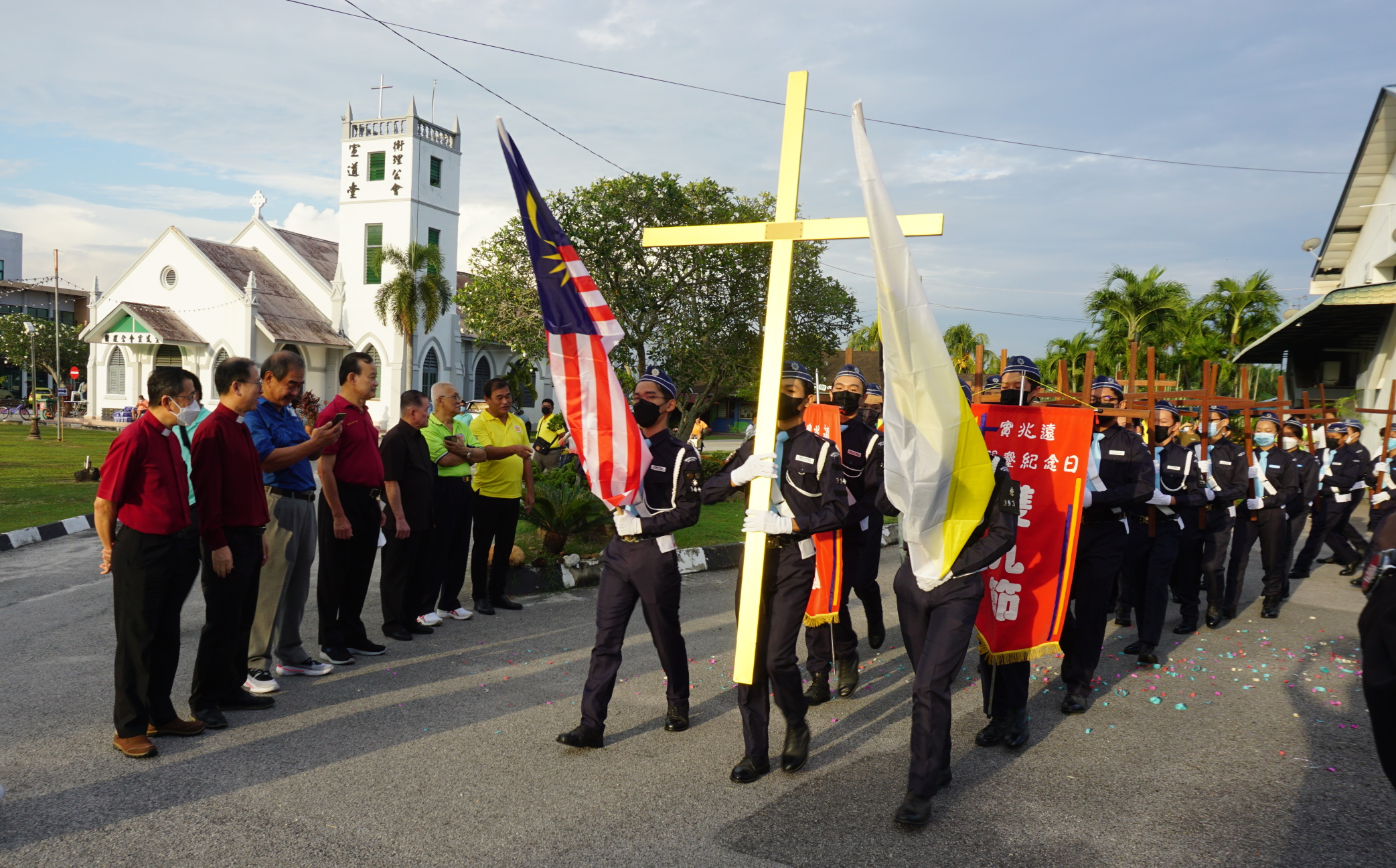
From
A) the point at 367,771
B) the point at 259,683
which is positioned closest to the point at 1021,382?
the point at 367,771

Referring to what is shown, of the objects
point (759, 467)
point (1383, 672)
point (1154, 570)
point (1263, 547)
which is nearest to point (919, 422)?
point (759, 467)

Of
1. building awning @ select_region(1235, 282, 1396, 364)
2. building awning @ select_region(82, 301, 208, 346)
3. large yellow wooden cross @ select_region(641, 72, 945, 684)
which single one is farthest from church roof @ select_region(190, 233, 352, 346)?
large yellow wooden cross @ select_region(641, 72, 945, 684)

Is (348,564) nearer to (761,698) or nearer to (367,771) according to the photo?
(367,771)

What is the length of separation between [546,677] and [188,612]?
3353 mm

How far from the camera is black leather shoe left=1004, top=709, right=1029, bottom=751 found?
4895 mm

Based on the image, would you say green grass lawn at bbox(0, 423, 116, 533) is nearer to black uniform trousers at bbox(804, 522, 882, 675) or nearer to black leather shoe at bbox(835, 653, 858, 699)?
black uniform trousers at bbox(804, 522, 882, 675)

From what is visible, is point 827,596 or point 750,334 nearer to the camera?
point 827,596

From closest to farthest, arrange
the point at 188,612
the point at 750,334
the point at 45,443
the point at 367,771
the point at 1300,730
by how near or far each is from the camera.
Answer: the point at 367,771, the point at 1300,730, the point at 188,612, the point at 750,334, the point at 45,443

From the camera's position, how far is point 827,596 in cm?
582

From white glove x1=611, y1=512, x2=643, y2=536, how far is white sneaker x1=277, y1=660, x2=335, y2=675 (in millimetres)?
2460

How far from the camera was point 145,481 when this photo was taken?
445 cm

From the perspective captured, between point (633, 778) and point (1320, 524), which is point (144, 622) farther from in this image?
point (1320, 524)

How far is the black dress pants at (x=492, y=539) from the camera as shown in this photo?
7742 millimetres

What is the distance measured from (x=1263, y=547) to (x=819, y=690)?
6.46 meters
